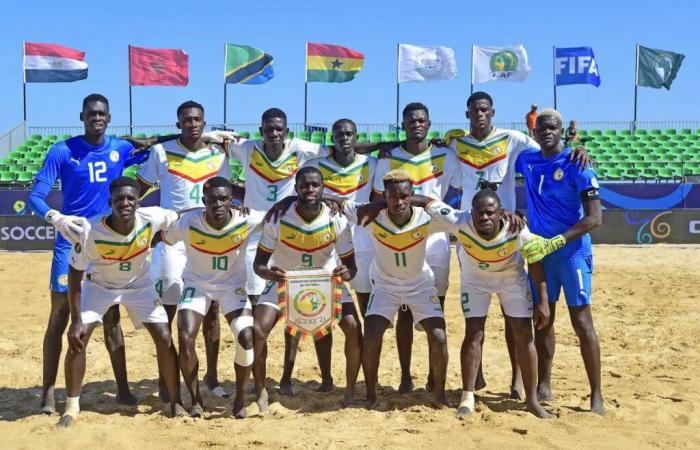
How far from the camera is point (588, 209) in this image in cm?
600

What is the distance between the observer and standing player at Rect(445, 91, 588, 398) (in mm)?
6785

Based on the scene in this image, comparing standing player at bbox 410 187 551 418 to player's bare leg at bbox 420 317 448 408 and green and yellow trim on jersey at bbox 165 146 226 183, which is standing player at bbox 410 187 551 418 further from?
green and yellow trim on jersey at bbox 165 146 226 183

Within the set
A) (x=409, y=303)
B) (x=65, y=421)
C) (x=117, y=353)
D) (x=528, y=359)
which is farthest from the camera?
(x=117, y=353)

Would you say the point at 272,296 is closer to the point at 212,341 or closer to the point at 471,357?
the point at 212,341

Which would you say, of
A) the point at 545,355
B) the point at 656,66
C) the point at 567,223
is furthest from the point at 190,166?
the point at 656,66

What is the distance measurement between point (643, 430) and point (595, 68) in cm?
3148

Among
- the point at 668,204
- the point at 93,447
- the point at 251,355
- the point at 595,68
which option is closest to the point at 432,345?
the point at 251,355

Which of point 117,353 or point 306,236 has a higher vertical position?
point 306,236

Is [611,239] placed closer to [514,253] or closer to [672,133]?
[514,253]

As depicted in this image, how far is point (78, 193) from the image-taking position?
6.48 meters

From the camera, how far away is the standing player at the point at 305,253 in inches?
241

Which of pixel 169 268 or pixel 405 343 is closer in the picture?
pixel 169 268

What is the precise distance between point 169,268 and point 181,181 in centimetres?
84

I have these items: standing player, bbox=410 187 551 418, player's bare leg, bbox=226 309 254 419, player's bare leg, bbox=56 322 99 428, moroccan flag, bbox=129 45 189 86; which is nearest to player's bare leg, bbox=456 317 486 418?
standing player, bbox=410 187 551 418
